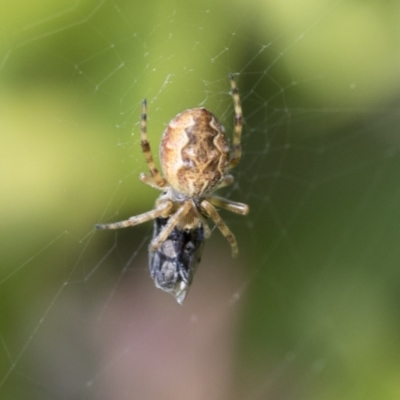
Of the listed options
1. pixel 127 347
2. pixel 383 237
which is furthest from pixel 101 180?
pixel 383 237

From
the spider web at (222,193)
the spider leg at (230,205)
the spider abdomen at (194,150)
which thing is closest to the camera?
the spider abdomen at (194,150)

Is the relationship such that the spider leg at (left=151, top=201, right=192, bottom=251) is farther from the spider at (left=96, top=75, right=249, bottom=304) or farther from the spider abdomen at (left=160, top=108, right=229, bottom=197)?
the spider abdomen at (left=160, top=108, right=229, bottom=197)

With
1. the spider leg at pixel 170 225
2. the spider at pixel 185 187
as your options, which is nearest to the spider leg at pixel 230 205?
the spider at pixel 185 187

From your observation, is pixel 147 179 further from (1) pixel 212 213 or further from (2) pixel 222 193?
(2) pixel 222 193

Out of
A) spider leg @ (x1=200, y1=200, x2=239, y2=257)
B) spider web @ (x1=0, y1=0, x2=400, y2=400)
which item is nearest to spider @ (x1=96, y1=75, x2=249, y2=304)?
spider leg @ (x1=200, y1=200, x2=239, y2=257)

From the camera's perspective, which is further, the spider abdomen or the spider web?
the spider web

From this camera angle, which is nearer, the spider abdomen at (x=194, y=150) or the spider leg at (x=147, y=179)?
the spider abdomen at (x=194, y=150)

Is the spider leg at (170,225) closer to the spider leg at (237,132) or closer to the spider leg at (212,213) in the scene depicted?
the spider leg at (212,213)

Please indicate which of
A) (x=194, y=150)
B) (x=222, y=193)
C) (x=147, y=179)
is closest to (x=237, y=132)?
(x=194, y=150)
